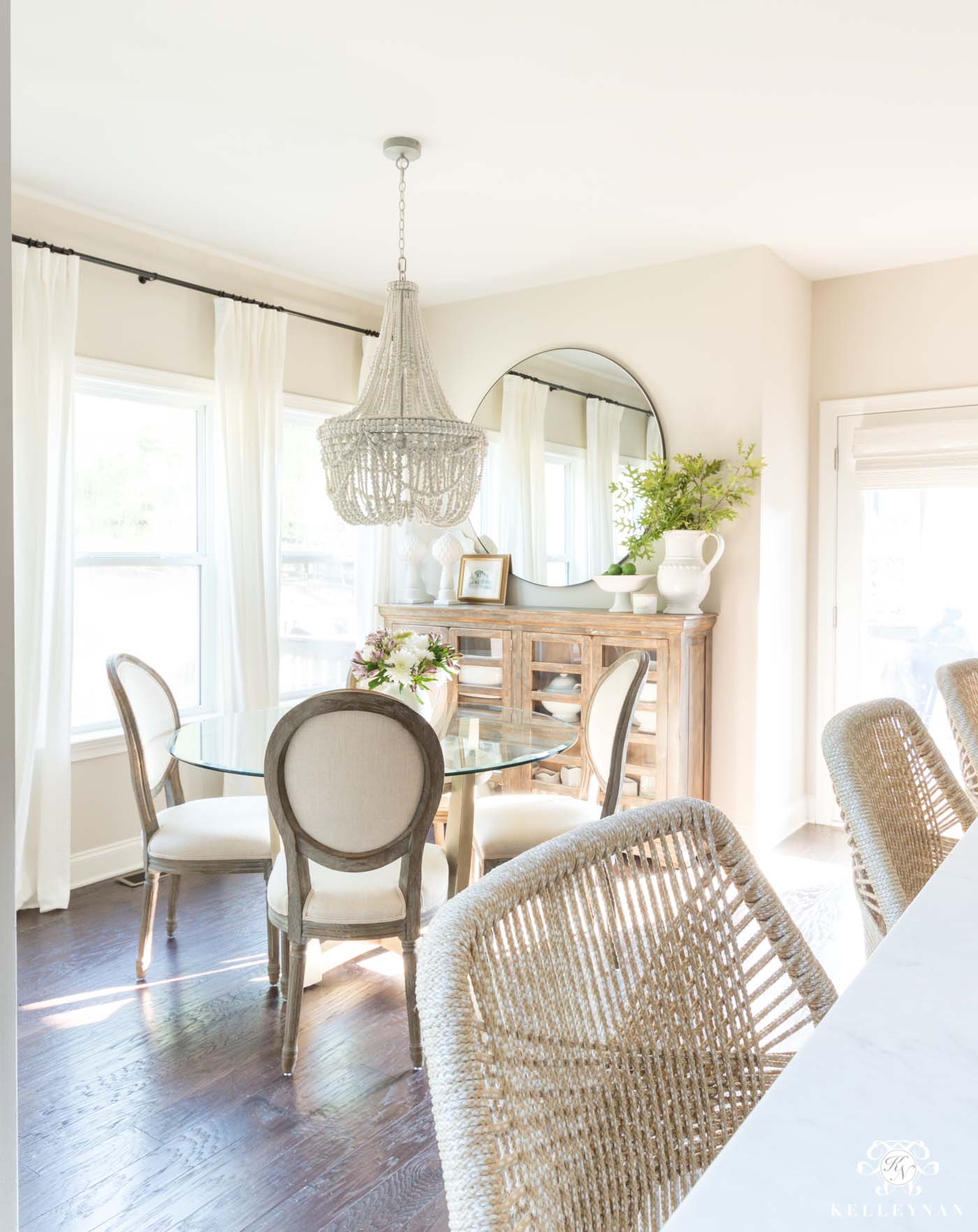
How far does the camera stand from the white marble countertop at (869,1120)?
0.42 m

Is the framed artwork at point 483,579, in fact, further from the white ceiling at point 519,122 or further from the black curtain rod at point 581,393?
the white ceiling at point 519,122

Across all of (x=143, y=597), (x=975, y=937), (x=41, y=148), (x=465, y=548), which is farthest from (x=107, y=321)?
(x=975, y=937)

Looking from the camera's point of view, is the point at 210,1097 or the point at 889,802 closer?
the point at 889,802

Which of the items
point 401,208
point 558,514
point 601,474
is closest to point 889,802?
point 401,208

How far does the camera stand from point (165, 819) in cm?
302

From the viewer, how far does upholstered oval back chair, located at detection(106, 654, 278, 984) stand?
283 cm

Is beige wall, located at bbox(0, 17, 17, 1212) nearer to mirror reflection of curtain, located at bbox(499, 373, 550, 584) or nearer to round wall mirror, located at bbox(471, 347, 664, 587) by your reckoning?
round wall mirror, located at bbox(471, 347, 664, 587)

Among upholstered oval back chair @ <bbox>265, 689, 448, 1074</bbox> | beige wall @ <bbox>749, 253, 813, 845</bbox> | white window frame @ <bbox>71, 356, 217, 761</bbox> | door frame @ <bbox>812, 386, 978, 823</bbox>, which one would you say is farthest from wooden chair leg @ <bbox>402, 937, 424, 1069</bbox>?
door frame @ <bbox>812, 386, 978, 823</bbox>

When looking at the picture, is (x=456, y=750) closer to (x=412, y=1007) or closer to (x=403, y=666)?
(x=403, y=666)

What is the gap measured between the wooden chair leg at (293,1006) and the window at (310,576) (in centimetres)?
232

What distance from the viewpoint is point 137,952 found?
301 cm

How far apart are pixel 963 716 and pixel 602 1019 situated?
1.23 metres

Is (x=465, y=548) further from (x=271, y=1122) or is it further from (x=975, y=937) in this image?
(x=975, y=937)

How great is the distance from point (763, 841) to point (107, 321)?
3623 mm
